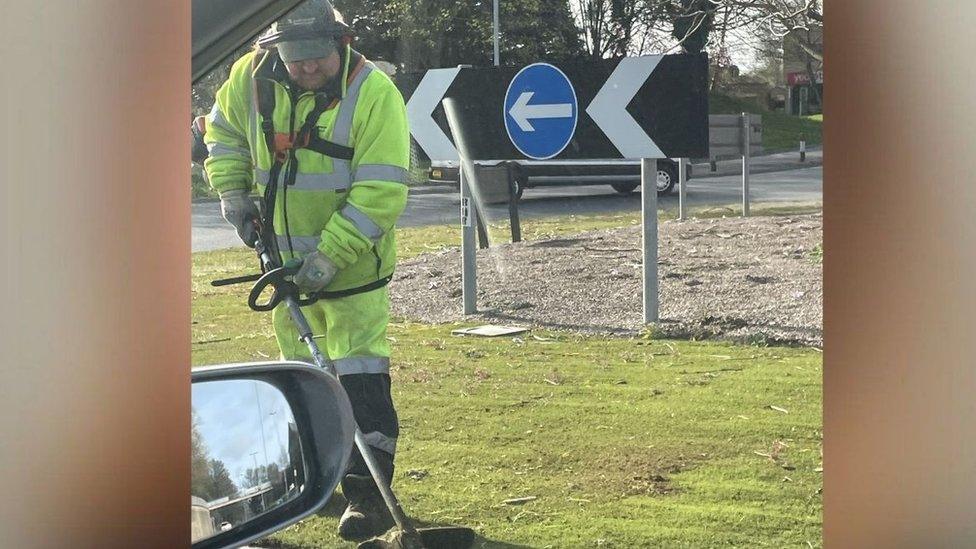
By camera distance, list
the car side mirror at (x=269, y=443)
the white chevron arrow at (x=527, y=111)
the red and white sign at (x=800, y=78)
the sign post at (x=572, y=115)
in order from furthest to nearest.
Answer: the white chevron arrow at (x=527, y=111)
the sign post at (x=572, y=115)
the red and white sign at (x=800, y=78)
the car side mirror at (x=269, y=443)

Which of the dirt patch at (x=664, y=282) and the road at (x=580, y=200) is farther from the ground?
the road at (x=580, y=200)

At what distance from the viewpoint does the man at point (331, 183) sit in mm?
3045

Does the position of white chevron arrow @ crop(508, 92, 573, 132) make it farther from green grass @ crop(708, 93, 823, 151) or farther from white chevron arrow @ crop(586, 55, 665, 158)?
green grass @ crop(708, 93, 823, 151)

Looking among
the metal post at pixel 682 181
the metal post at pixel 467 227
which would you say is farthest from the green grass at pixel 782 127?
the metal post at pixel 467 227

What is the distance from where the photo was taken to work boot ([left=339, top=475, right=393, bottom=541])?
3.11 metres

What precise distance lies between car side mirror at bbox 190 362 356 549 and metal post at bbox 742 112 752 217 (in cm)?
114

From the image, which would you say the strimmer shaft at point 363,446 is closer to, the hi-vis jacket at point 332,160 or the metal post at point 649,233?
the hi-vis jacket at point 332,160

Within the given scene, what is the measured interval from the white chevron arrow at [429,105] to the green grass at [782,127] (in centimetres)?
67

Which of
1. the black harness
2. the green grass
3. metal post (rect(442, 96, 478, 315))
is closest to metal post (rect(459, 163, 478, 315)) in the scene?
metal post (rect(442, 96, 478, 315))
